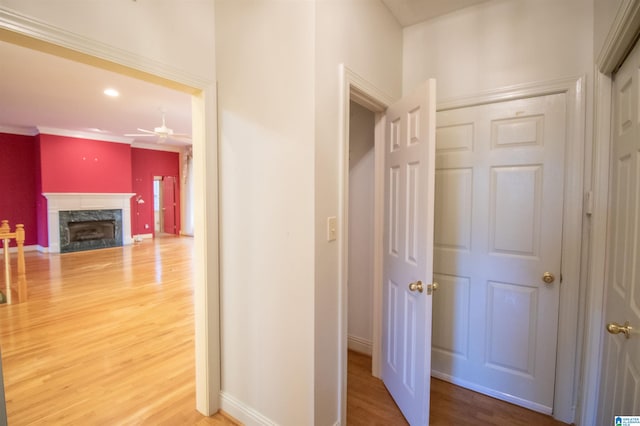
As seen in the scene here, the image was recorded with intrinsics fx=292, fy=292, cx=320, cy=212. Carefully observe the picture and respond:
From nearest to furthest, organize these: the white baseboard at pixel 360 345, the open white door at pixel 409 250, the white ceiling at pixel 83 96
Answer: the open white door at pixel 409 250
the white baseboard at pixel 360 345
the white ceiling at pixel 83 96

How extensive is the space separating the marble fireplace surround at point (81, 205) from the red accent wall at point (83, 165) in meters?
0.13

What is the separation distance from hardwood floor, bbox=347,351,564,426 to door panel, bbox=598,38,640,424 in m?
0.53

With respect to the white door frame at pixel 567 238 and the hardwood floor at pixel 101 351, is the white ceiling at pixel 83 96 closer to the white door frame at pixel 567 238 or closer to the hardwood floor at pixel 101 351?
the white door frame at pixel 567 238

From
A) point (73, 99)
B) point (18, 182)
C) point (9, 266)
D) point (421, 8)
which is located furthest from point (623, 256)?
point (18, 182)

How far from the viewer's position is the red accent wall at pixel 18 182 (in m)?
6.52

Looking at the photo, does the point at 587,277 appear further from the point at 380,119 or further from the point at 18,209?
the point at 18,209

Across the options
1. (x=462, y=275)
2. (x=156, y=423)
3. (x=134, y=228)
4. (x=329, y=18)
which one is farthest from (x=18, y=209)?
(x=462, y=275)

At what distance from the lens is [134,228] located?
851 cm

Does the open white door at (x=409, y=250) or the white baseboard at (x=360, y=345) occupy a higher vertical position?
the open white door at (x=409, y=250)

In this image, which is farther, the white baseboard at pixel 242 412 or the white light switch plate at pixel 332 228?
the white baseboard at pixel 242 412

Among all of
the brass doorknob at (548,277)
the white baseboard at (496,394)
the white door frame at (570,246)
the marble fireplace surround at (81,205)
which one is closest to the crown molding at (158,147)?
the marble fireplace surround at (81,205)

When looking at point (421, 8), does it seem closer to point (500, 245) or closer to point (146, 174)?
point (500, 245)

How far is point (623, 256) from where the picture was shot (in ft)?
4.20

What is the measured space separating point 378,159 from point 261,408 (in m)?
1.86
